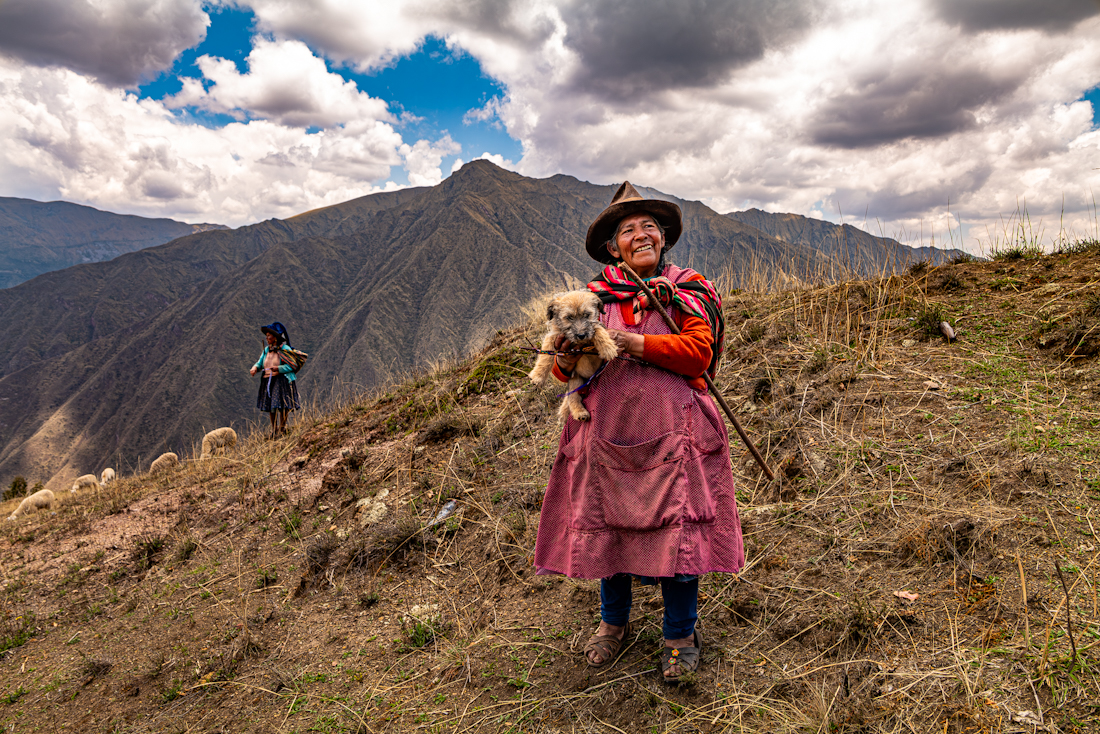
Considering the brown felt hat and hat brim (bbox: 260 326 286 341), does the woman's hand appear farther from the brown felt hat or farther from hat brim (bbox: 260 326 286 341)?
hat brim (bbox: 260 326 286 341)

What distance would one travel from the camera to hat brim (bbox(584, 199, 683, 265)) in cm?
236

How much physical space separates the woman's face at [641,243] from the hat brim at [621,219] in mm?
46

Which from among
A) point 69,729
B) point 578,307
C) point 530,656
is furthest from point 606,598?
point 69,729

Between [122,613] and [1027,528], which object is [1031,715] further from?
[122,613]

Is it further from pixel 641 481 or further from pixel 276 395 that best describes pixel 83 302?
pixel 641 481

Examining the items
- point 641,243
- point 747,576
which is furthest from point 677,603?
point 641,243

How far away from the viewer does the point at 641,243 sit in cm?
227

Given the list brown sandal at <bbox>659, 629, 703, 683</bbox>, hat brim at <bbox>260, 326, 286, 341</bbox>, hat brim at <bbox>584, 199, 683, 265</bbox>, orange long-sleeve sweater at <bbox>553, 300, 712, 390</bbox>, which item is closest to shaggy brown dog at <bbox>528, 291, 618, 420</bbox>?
orange long-sleeve sweater at <bbox>553, 300, 712, 390</bbox>

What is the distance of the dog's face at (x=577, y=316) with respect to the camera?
1.97 metres

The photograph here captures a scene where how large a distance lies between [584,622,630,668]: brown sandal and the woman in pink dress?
268mm

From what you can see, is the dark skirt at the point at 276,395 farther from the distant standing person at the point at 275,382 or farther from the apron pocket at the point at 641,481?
the apron pocket at the point at 641,481

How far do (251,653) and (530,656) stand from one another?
1.98m

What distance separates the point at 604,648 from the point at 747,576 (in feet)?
3.04

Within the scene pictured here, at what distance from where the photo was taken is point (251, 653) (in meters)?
3.37
